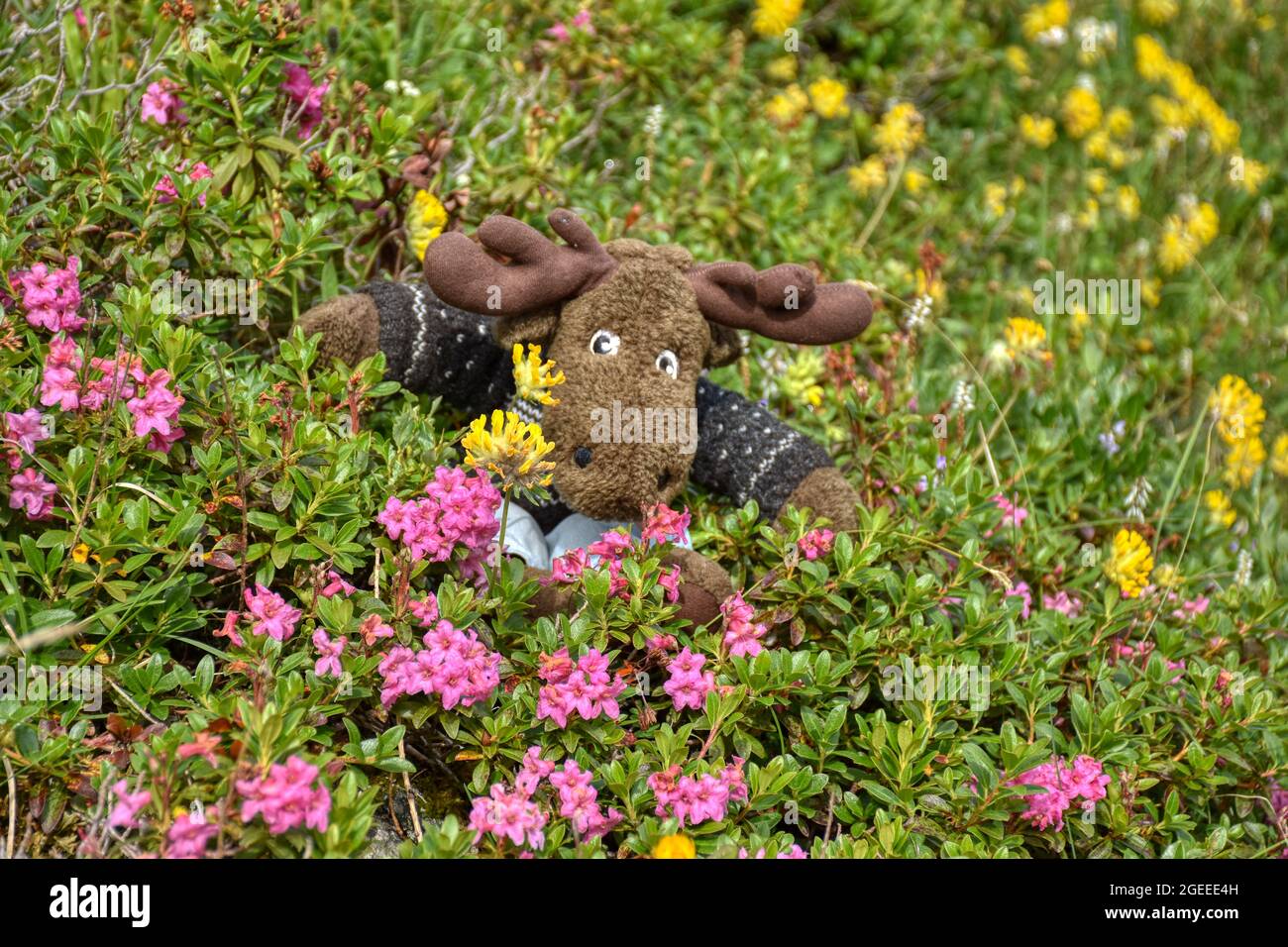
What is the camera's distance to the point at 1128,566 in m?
2.92

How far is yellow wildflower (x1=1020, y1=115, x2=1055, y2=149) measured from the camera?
4.88 meters

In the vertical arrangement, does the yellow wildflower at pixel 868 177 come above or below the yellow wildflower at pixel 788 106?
below

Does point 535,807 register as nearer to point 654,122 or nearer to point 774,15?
point 654,122

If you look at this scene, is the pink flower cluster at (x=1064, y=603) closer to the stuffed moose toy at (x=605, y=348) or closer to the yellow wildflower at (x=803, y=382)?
the stuffed moose toy at (x=605, y=348)

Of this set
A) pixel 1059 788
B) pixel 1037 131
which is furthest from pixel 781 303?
pixel 1037 131

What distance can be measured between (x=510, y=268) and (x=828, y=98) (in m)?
2.55

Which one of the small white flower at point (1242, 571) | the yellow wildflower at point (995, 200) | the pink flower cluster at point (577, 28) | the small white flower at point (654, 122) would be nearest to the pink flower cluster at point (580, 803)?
the small white flower at point (1242, 571)

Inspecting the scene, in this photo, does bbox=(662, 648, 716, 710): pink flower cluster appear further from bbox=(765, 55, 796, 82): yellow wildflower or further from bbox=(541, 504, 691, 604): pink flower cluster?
bbox=(765, 55, 796, 82): yellow wildflower

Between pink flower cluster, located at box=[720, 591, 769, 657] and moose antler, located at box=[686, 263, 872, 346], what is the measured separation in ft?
2.07

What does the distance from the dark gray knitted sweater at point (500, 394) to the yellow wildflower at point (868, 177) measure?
1925 mm

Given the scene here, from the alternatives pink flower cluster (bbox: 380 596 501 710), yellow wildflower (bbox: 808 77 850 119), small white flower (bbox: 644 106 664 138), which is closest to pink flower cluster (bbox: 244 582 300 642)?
pink flower cluster (bbox: 380 596 501 710)

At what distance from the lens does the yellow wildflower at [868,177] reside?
4.32 metres

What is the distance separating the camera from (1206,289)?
4648 mm

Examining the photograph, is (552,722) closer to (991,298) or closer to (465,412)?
(465,412)
